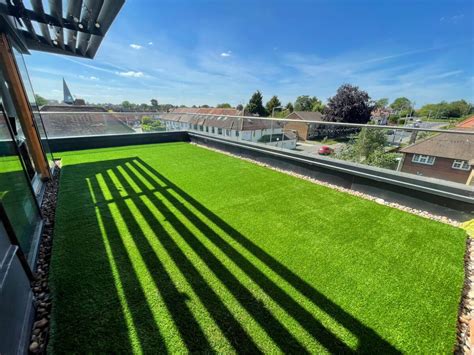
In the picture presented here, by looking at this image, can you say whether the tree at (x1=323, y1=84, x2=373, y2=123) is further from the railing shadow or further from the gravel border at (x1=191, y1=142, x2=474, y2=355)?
the railing shadow

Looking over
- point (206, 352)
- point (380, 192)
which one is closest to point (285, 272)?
point (206, 352)

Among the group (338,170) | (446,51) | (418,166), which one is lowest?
(338,170)

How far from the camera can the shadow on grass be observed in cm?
124

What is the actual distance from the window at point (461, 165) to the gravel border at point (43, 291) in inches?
180

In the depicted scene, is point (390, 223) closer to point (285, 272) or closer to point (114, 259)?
point (285, 272)

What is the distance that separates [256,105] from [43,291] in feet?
118

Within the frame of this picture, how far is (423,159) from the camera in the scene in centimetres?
287

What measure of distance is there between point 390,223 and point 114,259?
335cm

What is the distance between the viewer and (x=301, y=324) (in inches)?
52.6

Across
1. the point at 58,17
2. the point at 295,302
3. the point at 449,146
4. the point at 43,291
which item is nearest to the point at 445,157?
the point at 449,146

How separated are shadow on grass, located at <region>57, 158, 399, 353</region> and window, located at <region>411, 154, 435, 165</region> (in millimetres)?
2738

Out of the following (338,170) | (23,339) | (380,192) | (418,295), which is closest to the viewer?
(23,339)

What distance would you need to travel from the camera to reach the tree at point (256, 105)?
33.7m

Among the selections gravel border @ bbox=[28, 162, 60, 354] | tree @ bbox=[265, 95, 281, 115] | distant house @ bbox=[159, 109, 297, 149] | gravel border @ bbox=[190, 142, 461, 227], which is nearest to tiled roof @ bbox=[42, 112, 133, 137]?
distant house @ bbox=[159, 109, 297, 149]
